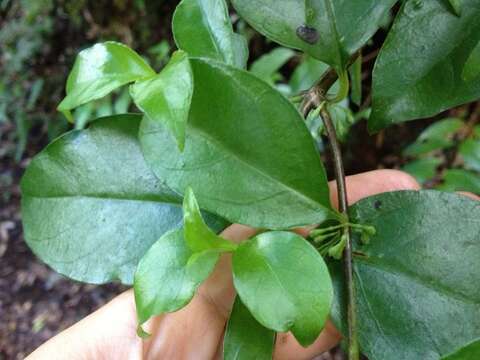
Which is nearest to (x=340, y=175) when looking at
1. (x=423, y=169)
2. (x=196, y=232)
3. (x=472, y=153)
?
(x=196, y=232)

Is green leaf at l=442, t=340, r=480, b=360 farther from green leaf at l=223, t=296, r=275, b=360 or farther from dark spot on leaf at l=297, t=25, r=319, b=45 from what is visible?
dark spot on leaf at l=297, t=25, r=319, b=45

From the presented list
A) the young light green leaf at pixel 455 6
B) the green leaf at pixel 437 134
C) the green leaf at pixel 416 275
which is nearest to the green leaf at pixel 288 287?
the green leaf at pixel 416 275

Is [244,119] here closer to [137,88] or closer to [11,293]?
[137,88]

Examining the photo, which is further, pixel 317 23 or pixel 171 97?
pixel 317 23

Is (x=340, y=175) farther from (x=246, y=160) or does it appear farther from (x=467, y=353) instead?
(x=467, y=353)

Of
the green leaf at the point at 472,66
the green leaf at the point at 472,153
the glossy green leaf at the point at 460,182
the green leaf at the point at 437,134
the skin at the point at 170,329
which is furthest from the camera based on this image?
the green leaf at the point at 437,134

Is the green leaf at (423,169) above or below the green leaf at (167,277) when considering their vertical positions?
below

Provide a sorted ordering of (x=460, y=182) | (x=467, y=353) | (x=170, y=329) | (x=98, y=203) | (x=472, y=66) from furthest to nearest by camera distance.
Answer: (x=460, y=182) < (x=170, y=329) < (x=98, y=203) < (x=472, y=66) < (x=467, y=353)

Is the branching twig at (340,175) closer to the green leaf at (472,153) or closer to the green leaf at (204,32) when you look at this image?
the green leaf at (204,32)
